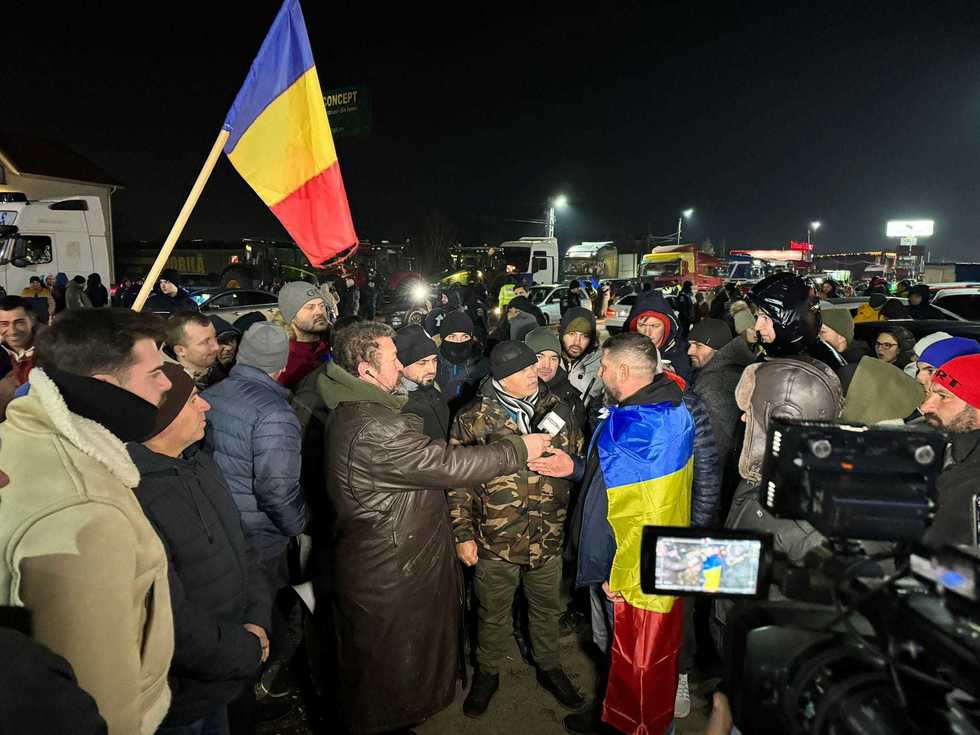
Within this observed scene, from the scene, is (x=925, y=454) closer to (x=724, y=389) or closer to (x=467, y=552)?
(x=467, y=552)

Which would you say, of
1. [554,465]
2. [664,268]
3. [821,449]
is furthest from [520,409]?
[664,268]

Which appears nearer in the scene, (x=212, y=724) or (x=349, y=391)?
(x=212, y=724)

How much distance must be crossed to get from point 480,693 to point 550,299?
61.4ft

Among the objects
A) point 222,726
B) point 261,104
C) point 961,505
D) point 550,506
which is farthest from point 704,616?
point 261,104

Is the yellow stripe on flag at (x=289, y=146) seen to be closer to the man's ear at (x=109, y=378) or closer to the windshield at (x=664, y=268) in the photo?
the man's ear at (x=109, y=378)

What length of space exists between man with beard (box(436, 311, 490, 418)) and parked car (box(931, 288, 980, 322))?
9.29m

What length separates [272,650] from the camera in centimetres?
354

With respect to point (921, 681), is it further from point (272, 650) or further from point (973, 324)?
point (973, 324)

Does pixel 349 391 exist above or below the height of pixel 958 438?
above

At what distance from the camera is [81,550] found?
4.46 ft

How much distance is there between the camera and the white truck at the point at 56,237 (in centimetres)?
1548

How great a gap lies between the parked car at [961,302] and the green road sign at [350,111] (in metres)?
12.5

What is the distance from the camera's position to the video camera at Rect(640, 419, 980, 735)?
99 centimetres

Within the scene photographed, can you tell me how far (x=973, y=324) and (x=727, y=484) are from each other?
536cm
